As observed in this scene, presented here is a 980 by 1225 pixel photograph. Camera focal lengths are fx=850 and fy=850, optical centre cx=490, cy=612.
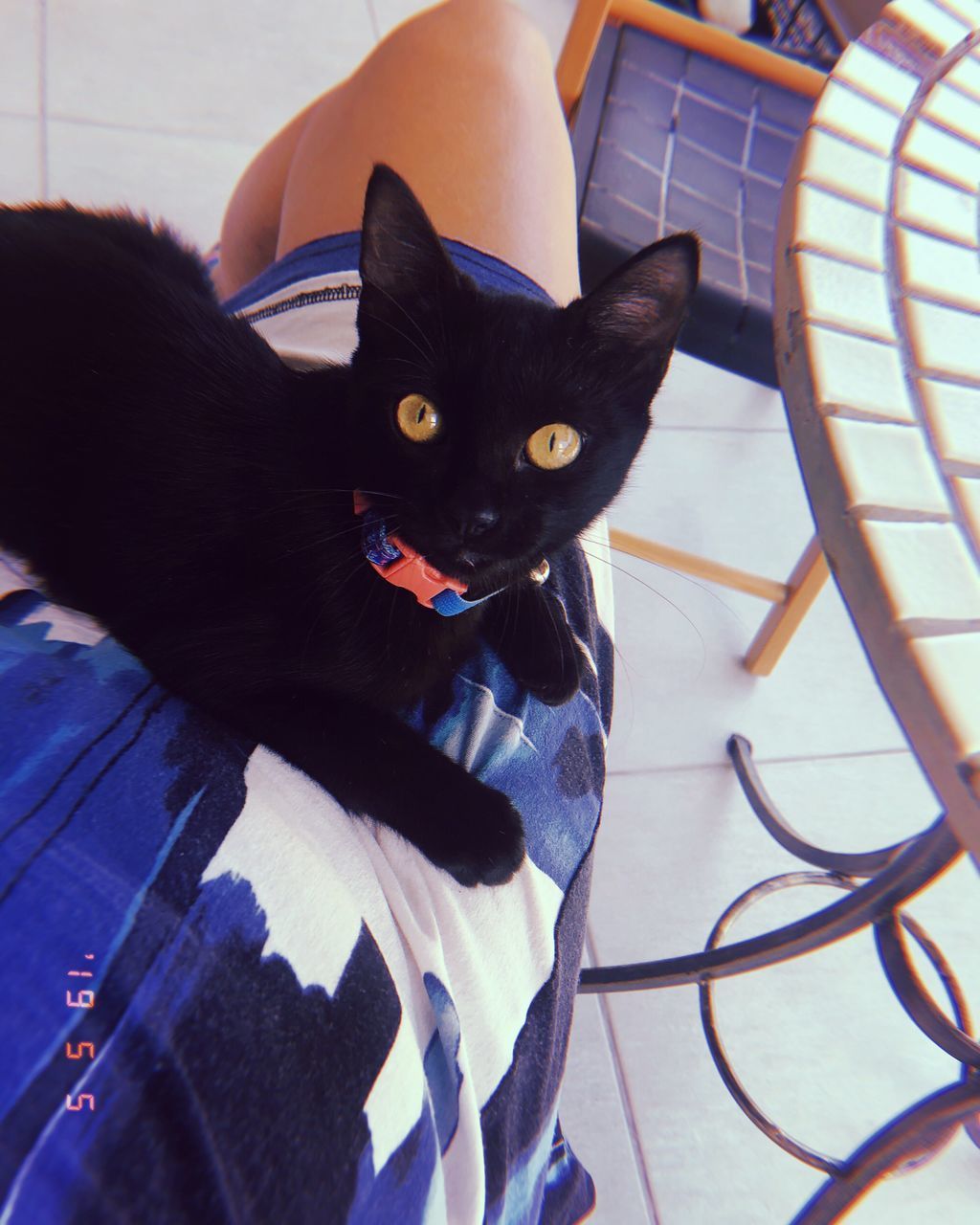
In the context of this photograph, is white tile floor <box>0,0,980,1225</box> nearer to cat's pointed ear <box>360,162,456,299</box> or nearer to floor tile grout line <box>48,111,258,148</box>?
floor tile grout line <box>48,111,258,148</box>

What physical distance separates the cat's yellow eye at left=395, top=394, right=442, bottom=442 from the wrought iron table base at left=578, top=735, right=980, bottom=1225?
47 centimetres

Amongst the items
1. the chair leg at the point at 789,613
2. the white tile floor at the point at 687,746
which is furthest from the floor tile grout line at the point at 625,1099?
the chair leg at the point at 789,613

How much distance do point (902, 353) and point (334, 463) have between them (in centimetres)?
40

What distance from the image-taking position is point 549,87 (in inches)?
36.5

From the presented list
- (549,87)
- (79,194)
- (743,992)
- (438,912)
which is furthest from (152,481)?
(79,194)

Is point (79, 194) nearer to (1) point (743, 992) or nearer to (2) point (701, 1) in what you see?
(2) point (701, 1)

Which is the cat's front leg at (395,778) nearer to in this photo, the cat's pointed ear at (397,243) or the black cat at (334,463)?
the black cat at (334,463)

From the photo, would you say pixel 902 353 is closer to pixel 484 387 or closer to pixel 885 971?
pixel 484 387

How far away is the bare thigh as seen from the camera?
31.8 inches

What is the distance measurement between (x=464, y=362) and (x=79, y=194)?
1439 mm

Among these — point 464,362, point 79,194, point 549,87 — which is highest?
point 549,87

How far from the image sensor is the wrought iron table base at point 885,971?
692 millimetres

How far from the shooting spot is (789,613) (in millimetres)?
1297

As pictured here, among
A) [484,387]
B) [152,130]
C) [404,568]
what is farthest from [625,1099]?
[152,130]
